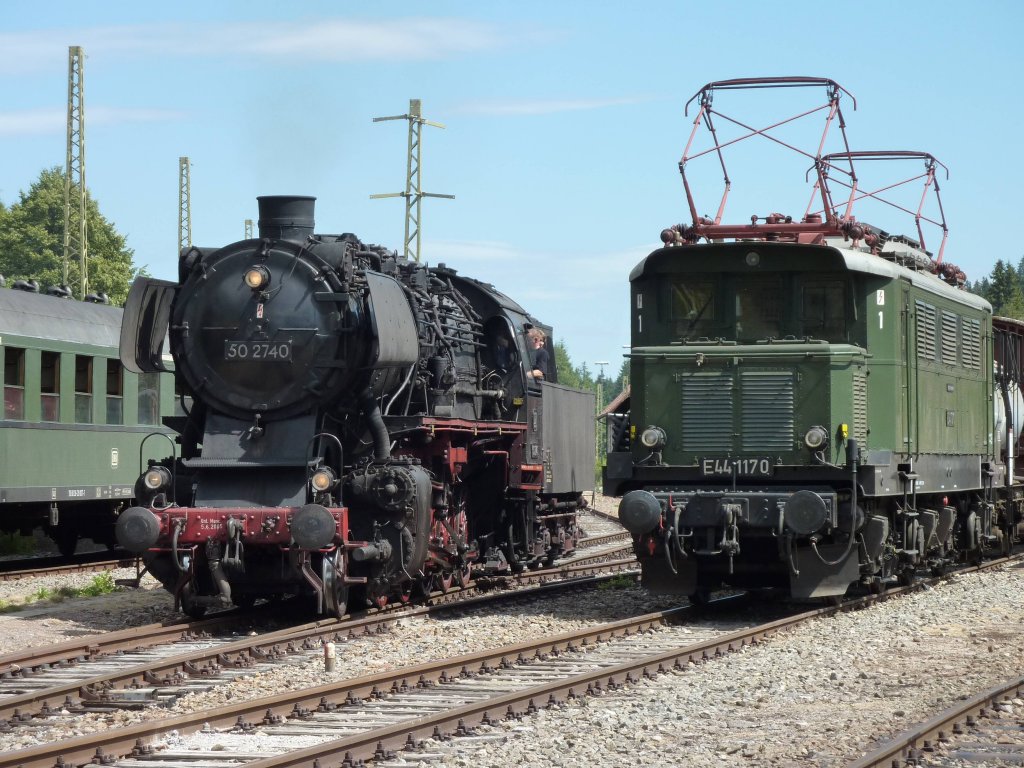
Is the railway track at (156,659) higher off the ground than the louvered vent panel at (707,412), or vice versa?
the louvered vent panel at (707,412)

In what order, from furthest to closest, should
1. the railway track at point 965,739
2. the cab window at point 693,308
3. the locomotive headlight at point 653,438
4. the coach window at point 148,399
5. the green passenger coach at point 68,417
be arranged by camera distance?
the coach window at point 148,399, the green passenger coach at point 68,417, the cab window at point 693,308, the locomotive headlight at point 653,438, the railway track at point 965,739

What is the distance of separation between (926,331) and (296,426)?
645 cm

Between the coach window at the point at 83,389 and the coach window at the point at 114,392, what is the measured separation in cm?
44

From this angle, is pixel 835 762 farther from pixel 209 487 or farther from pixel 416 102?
pixel 416 102

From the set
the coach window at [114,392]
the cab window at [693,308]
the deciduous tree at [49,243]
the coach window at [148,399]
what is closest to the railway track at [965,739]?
the cab window at [693,308]

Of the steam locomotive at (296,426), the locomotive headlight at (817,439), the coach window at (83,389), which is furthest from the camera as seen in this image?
the coach window at (83,389)

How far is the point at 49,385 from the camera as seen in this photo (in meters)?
18.3

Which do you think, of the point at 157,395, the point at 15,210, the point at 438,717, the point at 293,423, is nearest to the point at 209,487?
the point at 293,423

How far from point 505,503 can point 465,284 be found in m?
2.57

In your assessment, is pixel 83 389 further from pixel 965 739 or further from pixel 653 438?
pixel 965 739

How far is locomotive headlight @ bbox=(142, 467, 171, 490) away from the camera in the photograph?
13.3m

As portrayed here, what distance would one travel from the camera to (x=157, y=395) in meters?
21.0

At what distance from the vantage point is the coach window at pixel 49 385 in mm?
18047

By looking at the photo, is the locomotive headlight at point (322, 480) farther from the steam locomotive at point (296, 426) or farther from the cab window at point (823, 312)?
the cab window at point (823, 312)
